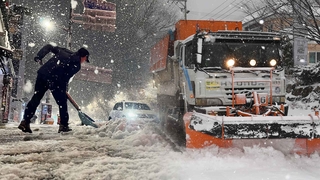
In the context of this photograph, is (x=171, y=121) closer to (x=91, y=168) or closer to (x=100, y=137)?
(x=100, y=137)

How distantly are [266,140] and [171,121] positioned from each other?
5045 mm

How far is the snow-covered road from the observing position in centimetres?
350

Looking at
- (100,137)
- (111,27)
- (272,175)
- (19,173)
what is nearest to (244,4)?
(111,27)

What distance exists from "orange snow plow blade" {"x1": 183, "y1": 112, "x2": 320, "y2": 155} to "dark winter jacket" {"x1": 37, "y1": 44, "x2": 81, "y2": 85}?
3.35 metres

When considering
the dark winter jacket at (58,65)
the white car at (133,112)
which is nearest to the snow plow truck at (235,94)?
the dark winter jacket at (58,65)

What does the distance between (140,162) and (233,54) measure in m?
4.15

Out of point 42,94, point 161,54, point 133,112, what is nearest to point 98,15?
point 133,112

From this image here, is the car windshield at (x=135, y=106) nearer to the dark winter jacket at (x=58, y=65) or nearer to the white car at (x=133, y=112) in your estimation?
the white car at (x=133, y=112)

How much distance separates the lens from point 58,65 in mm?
6621

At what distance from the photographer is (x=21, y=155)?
425 cm

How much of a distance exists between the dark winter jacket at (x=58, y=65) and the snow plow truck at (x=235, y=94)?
2.82 metres

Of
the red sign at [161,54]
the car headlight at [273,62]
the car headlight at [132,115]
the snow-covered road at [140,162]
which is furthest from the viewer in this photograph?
the car headlight at [132,115]

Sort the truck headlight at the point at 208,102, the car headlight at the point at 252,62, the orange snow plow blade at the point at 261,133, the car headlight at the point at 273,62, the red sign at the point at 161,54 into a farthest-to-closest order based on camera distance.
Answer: the red sign at the point at 161,54, the car headlight at the point at 273,62, the car headlight at the point at 252,62, the truck headlight at the point at 208,102, the orange snow plow blade at the point at 261,133

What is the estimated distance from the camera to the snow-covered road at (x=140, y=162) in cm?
350
